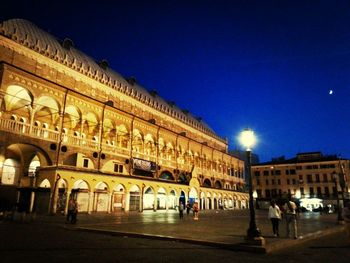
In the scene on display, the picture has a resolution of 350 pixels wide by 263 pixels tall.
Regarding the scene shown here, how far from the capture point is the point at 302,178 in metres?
67.8

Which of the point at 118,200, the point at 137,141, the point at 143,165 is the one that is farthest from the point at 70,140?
the point at 137,141

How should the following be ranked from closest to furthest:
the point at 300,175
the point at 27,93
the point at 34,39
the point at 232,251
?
the point at 232,251 → the point at 27,93 → the point at 34,39 → the point at 300,175

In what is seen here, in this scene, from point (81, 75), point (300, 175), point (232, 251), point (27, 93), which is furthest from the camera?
point (300, 175)

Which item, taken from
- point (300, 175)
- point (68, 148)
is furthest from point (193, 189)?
point (300, 175)

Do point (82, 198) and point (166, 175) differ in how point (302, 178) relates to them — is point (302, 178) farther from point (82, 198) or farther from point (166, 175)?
point (82, 198)

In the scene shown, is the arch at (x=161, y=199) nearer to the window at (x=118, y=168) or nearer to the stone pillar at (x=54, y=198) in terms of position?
the window at (x=118, y=168)

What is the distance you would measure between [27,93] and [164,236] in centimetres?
2033

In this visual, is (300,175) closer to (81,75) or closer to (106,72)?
(106,72)

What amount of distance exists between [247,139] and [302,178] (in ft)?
212

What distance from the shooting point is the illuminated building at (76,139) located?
74.9 feet

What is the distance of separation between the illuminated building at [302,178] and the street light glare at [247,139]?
52.9 m

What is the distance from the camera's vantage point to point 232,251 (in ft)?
28.7

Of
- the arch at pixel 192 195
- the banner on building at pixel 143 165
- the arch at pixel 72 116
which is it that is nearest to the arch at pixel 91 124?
the arch at pixel 72 116

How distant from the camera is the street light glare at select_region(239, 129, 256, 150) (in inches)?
434
